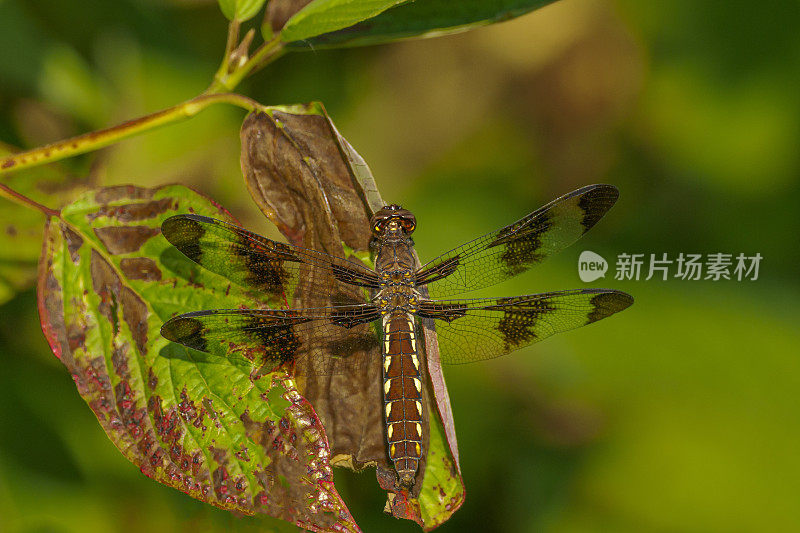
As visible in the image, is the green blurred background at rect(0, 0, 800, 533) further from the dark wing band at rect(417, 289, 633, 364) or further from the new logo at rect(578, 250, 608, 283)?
the dark wing band at rect(417, 289, 633, 364)

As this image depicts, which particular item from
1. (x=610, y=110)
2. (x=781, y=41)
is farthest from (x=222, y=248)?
(x=781, y=41)

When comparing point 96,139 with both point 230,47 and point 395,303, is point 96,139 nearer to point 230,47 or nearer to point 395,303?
point 230,47

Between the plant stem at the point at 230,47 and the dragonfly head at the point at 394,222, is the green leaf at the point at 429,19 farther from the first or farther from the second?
the dragonfly head at the point at 394,222

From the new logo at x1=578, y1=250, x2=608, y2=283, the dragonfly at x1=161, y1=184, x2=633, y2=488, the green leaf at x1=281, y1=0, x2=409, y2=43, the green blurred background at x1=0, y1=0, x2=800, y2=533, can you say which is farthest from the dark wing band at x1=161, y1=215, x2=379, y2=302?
the new logo at x1=578, y1=250, x2=608, y2=283

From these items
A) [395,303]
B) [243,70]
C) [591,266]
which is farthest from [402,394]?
[591,266]

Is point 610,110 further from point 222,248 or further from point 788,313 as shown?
point 222,248
